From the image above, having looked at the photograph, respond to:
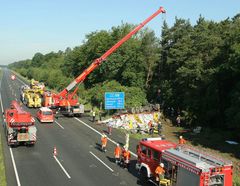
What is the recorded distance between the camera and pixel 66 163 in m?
27.3

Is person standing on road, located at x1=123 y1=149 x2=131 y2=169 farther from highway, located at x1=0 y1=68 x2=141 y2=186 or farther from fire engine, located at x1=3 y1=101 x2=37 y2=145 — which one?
fire engine, located at x1=3 y1=101 x2=37 y2=145

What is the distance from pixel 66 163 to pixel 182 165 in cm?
1139

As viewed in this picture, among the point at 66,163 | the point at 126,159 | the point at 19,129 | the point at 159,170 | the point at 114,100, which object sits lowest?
the point at 66,163

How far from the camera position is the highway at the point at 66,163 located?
76.9 ft

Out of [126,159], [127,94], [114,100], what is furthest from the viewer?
[127,94]

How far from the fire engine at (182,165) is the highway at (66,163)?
2066 millimetres

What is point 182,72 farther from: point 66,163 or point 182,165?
point 182,165

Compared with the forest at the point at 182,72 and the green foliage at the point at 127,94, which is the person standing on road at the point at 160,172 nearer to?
the forest at the point at 182,72

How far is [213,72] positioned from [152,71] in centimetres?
2303

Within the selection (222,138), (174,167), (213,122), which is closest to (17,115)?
(174,167)

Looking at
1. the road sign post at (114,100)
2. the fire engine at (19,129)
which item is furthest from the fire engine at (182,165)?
the road sign post at (114,100)

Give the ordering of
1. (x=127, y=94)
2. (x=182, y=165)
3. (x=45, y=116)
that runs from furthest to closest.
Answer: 1. (x=127, y=94)
2. (x=45, y=116)
3. (x=182, y=165)

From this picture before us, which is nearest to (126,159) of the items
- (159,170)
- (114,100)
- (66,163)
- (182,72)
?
(66,163)

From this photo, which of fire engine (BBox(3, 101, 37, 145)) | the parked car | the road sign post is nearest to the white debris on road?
the road sign post
